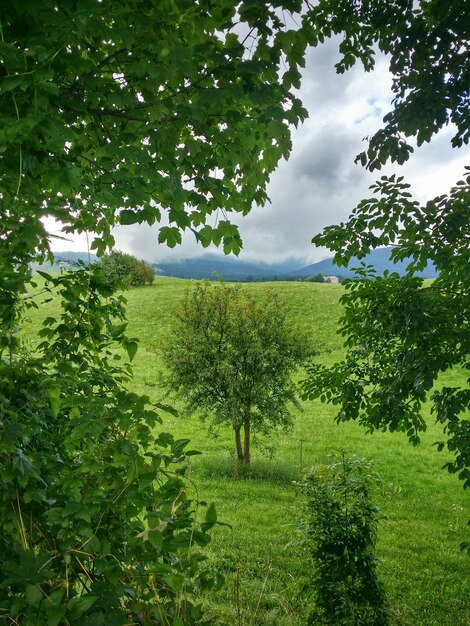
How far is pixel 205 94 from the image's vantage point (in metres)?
2.48

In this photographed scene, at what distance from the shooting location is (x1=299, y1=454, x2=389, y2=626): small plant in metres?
4.23

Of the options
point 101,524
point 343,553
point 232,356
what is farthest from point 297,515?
point 101,524

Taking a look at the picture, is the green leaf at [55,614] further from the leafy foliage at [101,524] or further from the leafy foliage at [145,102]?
the leafy foliage at [145,102]

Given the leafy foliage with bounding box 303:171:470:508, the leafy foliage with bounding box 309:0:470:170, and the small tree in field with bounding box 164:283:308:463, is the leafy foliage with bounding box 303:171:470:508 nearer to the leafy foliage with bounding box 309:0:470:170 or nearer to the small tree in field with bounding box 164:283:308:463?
the leafy foliage with bounding box 309:0:470:170

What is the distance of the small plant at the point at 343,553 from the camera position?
13.9 ft

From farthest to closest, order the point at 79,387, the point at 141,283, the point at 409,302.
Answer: the point at 141,283 < the point at 409,302 < the point at 79,387

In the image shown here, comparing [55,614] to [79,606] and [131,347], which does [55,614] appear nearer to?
[79,606]

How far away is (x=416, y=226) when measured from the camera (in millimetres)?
5086

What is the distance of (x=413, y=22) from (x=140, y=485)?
5.29 metres

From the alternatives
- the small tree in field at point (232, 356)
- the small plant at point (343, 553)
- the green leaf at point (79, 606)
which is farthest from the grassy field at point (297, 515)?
the green leaf at point (79, 606)

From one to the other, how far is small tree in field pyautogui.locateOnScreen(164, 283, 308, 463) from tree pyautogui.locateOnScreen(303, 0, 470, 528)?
6275 millimetres

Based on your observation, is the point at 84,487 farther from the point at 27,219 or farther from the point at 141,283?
the point at 141,283

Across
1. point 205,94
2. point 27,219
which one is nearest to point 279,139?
point 205,94

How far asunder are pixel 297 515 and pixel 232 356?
4444mm
